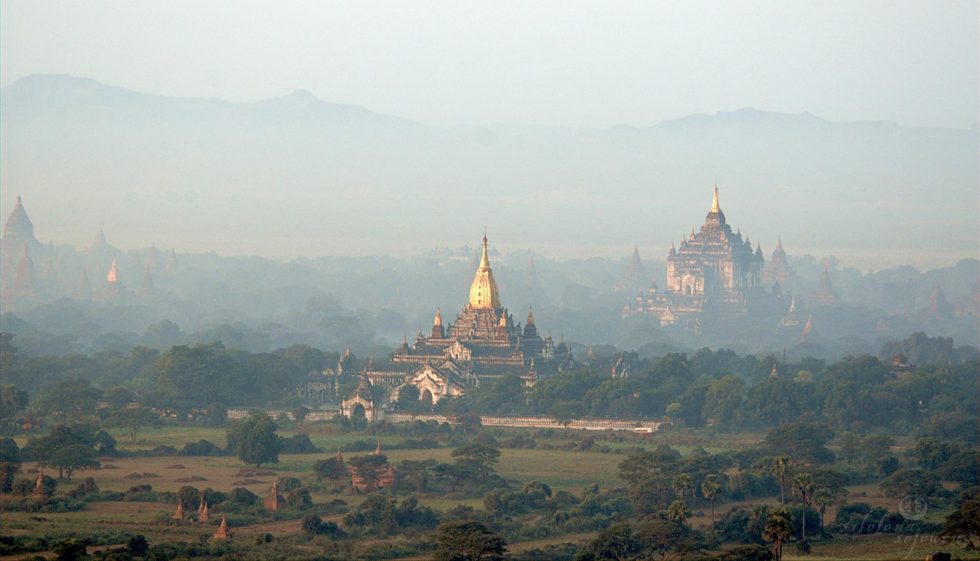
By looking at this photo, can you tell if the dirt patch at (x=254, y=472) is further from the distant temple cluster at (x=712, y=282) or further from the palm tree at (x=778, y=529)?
the distant temple cluster at (x=712, y=282)

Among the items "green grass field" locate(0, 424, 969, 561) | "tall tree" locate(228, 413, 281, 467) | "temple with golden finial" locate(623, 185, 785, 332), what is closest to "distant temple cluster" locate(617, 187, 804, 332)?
"temple with golden finial" locate(623, 185, 785, 332)

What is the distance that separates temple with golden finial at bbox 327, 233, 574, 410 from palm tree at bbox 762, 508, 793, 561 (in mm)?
46092

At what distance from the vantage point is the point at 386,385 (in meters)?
113

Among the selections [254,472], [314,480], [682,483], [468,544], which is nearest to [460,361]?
[254,472]

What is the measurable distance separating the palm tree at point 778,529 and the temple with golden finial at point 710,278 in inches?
4724

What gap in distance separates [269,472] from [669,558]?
24.1 m

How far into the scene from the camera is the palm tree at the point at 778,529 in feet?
206

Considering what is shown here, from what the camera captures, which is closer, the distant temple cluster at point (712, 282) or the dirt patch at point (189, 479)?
the dirt patch at point (189, 479)

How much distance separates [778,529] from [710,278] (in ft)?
403

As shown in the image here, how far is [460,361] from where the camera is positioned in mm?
116312

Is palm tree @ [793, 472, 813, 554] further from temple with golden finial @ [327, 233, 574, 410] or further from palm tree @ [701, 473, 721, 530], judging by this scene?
temple with golden finial @ [327, 233, 574, 410]

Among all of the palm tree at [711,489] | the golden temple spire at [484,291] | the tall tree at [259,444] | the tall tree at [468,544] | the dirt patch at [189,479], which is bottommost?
the tall tree at [468,544]

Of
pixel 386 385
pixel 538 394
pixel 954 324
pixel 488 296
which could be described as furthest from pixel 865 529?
pixel 954 324

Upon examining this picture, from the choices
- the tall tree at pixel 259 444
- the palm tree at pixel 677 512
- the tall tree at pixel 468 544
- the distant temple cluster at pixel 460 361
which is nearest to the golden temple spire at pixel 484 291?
the distant temple cluster at pixel 460 361
